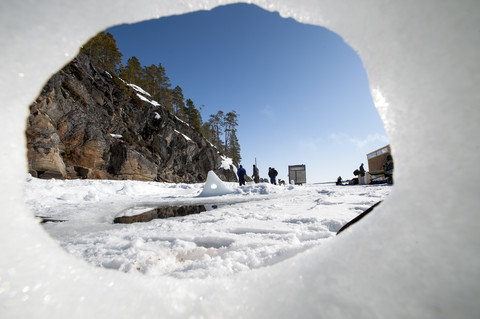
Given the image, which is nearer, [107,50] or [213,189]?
[213,189]

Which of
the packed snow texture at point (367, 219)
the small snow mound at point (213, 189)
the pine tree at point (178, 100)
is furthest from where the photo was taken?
the pine tree at point (178, 100)

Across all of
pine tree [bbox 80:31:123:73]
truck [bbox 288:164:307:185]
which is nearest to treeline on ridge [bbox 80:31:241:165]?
pine tree [bbox 80:31:123:73]

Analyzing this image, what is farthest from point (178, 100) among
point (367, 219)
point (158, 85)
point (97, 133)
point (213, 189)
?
point (367, 219)

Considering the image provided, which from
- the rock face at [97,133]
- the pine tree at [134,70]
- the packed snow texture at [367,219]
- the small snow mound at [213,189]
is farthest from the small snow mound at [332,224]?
the pine tree at [134,70]

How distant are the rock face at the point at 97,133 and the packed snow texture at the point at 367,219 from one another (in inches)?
582

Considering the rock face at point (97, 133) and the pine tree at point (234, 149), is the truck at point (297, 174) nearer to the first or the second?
the rock face at point (97, 133)

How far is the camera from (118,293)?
0.81 metres

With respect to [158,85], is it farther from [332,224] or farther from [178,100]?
[332,224]

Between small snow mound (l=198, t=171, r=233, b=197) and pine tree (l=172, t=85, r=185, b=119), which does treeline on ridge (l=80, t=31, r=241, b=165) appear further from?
small snow mound (l=198, t=171, r=233, b=197)

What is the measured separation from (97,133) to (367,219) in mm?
20057

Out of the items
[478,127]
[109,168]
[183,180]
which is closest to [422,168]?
[478,127]

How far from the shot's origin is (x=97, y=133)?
54.2 ft

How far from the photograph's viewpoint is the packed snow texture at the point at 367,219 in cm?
61

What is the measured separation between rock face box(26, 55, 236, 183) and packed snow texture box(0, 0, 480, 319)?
14774 mm
